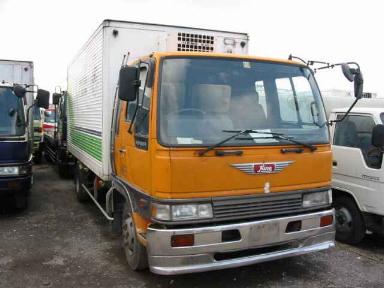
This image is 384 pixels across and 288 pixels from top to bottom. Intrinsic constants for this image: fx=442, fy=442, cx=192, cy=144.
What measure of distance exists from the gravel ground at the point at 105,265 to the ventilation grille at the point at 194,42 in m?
2.74

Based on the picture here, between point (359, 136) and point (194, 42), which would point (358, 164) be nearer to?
point (359, 136)

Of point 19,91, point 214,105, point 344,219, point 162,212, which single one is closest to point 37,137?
point 19,91

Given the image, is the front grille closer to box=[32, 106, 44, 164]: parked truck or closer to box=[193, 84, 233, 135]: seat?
box=[193, 84, 233, 135]: seat

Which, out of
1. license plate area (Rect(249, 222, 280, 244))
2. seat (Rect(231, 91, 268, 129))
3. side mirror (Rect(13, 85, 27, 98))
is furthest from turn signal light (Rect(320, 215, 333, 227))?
side mirror (Rect(13, 85, 27, 98))

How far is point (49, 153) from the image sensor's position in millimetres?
15562

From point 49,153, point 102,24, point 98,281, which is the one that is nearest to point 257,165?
point 98,281

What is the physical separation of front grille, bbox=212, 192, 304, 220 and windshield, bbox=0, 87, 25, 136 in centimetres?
455

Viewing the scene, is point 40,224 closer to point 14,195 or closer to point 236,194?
point 14,195

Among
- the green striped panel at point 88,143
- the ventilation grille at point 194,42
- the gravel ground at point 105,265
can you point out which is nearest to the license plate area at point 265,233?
the gravel ground at point 105,265

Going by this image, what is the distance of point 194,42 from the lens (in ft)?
18.5

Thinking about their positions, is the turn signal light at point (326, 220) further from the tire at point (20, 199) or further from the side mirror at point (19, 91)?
the side mirror at point (19, 91)

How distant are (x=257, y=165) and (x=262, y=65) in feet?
3.69

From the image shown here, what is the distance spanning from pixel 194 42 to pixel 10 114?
362cm

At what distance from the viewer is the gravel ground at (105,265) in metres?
4.71
